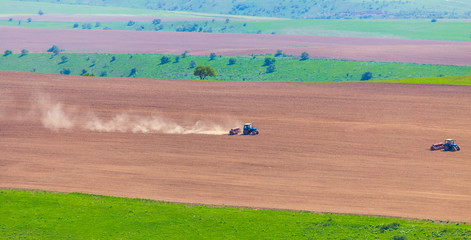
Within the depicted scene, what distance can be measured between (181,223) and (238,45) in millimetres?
128723

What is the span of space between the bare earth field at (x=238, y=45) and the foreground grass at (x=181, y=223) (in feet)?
304

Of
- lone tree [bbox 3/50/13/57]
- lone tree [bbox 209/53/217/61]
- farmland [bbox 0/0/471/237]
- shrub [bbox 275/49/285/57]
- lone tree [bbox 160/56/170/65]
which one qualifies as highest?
shrub [bbox 275/49/285/57]

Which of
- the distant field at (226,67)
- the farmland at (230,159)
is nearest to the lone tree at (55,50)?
the distant field at (226,67)

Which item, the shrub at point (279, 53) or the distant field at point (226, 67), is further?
the shrub at point (279, 53)

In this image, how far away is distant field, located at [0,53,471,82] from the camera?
11650cm

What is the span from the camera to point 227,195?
4581cm

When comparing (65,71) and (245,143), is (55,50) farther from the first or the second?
(245,143)

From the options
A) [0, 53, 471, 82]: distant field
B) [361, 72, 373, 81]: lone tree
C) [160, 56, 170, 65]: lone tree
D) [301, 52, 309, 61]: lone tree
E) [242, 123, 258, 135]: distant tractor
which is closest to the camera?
[242, 123, 258, 135]: distant tractor

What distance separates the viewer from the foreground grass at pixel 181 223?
127 feet

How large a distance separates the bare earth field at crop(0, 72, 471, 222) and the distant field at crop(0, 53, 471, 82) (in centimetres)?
3203

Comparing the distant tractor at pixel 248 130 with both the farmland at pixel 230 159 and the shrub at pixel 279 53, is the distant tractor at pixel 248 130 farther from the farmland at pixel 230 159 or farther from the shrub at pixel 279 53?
the shrub at pixel 279 53

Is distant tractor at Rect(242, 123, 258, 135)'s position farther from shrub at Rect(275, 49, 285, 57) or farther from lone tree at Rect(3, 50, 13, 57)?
lone tree at Rect(3, 50, 13, 57)

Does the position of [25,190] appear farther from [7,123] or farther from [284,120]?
[284,120]

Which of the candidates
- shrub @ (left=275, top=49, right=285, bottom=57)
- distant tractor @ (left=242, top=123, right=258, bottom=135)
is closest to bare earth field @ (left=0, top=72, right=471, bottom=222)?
distant tractor @ (left=242, top=123, right=258, bottom=135)
